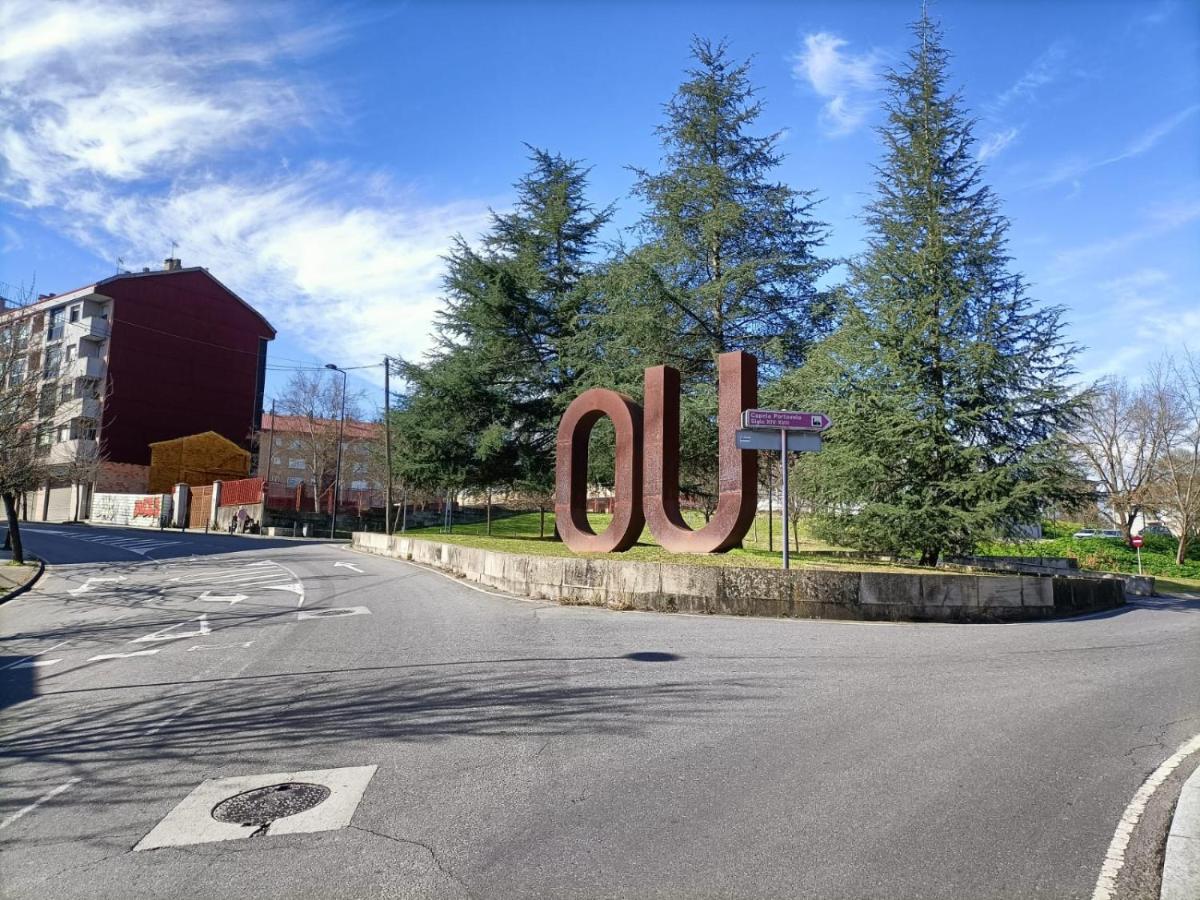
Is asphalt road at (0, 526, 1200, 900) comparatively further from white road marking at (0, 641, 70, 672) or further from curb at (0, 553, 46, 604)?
curb at (0, 553, 46, 604)

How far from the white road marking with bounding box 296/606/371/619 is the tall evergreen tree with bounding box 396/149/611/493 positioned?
16552 mm

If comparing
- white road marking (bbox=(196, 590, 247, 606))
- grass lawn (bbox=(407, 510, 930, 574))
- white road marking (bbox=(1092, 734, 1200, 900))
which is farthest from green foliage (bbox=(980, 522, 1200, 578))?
white road marking (bbox=(196, 590, 247, 606))

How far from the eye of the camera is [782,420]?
12.6 meters

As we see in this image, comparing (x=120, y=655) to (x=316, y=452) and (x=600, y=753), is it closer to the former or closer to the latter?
(x=600, y=753)

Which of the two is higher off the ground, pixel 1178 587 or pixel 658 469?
pixel 658 469

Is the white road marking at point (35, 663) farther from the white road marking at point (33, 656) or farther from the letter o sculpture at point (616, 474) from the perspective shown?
the letter o sculpture at point (616, 474)

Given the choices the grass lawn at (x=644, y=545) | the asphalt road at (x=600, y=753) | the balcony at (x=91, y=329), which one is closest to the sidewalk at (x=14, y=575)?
the asphalt road at (x=600, y=753)

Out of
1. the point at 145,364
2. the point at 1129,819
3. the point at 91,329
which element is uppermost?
the point at 91,329

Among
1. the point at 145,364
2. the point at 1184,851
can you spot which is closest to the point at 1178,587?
the point at 1184,851

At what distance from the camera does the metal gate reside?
4678cm

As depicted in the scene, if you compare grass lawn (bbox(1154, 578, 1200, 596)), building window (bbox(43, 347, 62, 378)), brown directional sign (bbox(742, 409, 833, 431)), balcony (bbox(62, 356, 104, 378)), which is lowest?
grass lawn (bbox(1154, 578, 1200, 596))

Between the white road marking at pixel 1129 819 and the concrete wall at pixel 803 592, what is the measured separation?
6.02 m

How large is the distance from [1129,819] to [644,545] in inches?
633

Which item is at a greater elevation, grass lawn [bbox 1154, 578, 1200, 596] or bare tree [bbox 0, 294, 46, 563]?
bare tree [bbox 0, 294, 46, 563]
